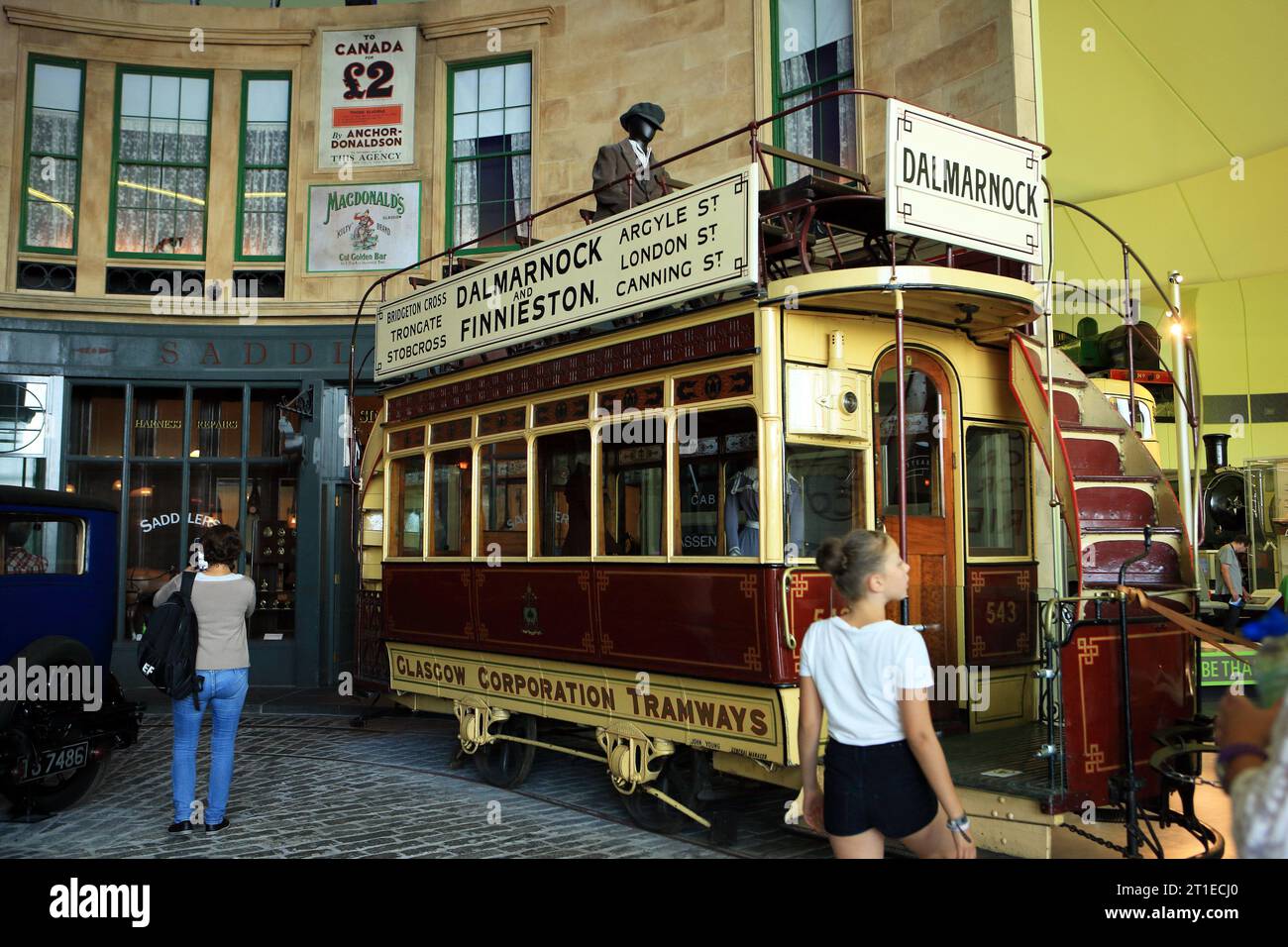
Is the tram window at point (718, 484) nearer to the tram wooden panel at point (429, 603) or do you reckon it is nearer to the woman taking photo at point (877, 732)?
the woman taking photo at point (877, 732)

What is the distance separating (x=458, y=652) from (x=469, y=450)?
5.50ft

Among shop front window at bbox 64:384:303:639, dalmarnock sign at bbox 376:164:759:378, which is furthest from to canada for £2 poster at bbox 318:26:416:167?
dalmarnock sign at bbox 376:164:759:378

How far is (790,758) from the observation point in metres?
5.72

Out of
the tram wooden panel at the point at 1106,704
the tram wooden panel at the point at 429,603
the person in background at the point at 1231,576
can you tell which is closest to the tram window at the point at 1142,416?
the person in background at the point at 1231,576

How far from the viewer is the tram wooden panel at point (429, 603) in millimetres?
8609

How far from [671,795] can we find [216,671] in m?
3.01

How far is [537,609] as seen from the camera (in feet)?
25.3

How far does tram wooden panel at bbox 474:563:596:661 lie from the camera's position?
23.8ft

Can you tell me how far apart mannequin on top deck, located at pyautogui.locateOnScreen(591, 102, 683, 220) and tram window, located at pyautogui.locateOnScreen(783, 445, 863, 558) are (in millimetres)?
2694

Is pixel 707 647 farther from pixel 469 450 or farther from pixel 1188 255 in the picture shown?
pixel 1188 255

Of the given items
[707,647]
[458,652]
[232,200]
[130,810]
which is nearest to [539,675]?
[458,652]

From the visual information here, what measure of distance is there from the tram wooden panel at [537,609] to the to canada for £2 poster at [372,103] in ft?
26.7

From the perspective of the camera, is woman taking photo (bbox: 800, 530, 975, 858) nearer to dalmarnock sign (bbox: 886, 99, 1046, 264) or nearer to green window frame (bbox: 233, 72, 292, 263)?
dalmarnock sign (bbox: 886, 99, 1046, 264)

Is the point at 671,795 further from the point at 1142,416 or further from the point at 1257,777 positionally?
the point at 1142,416
